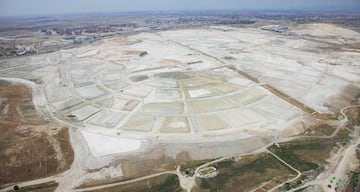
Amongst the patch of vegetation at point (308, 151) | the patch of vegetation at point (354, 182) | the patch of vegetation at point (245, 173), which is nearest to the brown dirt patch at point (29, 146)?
the patch of vegetation at point (245, 173)

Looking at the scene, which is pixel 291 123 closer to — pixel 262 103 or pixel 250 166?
pixel 262 103

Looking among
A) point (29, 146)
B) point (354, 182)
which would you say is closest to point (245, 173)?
point (354, 182)

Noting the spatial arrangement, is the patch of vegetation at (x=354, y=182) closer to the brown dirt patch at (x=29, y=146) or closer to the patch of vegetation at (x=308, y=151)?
the patch of vegetation at (x=308, y=151)

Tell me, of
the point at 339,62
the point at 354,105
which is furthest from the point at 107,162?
the point at 339,62

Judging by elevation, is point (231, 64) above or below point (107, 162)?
above

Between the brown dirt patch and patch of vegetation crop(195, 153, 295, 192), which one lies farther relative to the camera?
the brown dirt patch

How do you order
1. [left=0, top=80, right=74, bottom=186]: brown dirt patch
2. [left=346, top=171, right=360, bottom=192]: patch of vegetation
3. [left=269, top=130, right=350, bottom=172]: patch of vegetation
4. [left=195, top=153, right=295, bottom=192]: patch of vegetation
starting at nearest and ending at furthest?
[left=346, top=171, right=360, bottom=192]: patch of vegetation < [left=195, top=153, right=295, bottom=192]: patch of vegetation < [left=0, top=80, right=74, bottom=186]: brown dirt patch < [left=269, top=130, right=350, bottom=172]: patch of vegetation

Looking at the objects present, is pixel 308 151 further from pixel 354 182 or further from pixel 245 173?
pixel 245 173

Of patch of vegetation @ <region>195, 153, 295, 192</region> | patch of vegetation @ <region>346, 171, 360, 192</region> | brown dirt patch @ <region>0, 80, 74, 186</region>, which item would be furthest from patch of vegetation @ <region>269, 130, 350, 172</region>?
brown dirt patch @ <region>0, 80, 74, 186</region>

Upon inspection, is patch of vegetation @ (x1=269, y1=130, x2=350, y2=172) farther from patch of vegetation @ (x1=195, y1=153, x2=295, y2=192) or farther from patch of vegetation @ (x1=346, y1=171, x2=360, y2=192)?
patch of vegetation @ (x1=346, y1=171, x2=360, y2=192)
